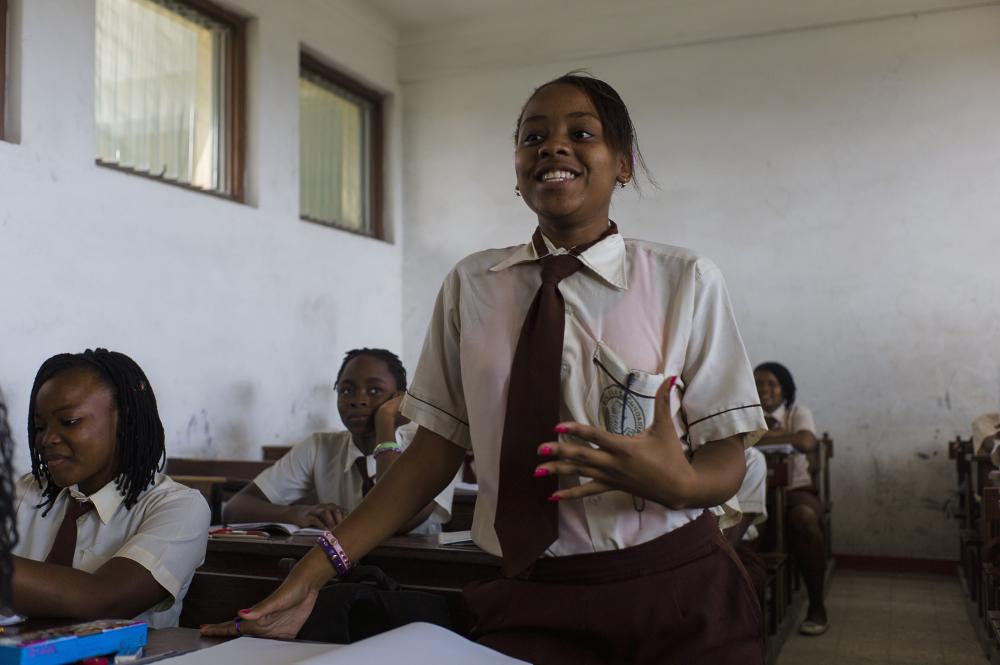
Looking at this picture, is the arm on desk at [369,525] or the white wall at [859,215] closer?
the arm on desk at [369,525]

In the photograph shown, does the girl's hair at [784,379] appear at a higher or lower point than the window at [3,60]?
lower

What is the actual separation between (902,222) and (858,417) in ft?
4.02

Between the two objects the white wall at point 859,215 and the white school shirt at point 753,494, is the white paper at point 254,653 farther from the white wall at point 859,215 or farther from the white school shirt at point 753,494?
the white wall at point 859,215

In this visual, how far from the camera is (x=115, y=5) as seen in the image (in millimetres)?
4789

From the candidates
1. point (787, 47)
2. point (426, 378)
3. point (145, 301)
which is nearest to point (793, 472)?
point (787, 47)

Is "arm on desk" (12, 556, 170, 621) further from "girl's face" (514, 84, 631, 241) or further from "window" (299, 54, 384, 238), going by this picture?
"window" (299, 54, 384, 238)

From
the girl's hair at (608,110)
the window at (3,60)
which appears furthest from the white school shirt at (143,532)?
the window at (3,60)

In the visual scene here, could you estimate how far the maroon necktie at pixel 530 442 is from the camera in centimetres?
110

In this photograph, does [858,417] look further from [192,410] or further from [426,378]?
[426,378]

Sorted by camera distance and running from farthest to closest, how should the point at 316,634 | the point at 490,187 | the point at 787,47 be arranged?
the point at 490,187 → the point at 787,47 → the point at 316,634

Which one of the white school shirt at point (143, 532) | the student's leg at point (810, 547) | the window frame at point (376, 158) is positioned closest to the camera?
the white school shirt at point (143, 532)

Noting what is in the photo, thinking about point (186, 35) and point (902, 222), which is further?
point (902, 222)

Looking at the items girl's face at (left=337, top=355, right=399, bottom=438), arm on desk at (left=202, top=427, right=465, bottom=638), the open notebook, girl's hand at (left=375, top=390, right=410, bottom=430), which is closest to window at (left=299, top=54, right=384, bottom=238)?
girl's face at (left=337, top=355, right=399, bottom=438)

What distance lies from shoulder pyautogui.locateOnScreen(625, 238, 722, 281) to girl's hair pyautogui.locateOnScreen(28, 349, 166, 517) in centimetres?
121
